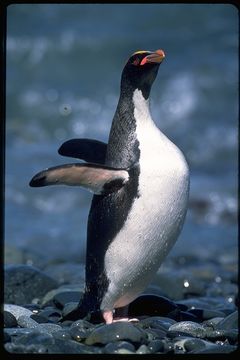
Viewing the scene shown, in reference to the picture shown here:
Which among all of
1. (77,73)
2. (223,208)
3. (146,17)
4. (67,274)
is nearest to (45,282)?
(67,274)

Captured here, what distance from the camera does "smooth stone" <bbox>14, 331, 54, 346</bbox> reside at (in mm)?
3639

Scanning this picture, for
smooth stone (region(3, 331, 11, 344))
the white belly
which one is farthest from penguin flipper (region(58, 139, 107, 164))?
smooth stone (region(3, 331, 11, 344))

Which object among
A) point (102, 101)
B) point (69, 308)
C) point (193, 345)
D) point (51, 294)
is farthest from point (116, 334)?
point (102, 101)

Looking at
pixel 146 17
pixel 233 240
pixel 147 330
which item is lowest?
pixel 233 240

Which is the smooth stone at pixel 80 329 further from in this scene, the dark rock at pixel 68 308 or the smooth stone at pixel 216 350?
the smooth stone at pixel 216 350

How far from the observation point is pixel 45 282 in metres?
5.55

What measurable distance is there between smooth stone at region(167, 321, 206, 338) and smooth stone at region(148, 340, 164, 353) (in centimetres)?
33

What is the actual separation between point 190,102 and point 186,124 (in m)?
0.95

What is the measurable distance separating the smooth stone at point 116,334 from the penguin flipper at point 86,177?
24.9 inches

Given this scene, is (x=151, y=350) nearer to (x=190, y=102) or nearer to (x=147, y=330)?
(x=147, y=330)

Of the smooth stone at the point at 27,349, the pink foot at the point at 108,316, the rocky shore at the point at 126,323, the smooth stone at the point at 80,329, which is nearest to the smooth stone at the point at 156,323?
the rocky shore at the point at 126,323

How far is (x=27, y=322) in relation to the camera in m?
4.32

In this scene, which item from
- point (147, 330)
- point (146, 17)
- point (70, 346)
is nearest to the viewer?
point (70, 346)

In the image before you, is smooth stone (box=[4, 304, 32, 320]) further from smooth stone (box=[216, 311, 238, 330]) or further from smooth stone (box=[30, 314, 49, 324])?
smooth stone (box=[216, 311, 238, 330])
